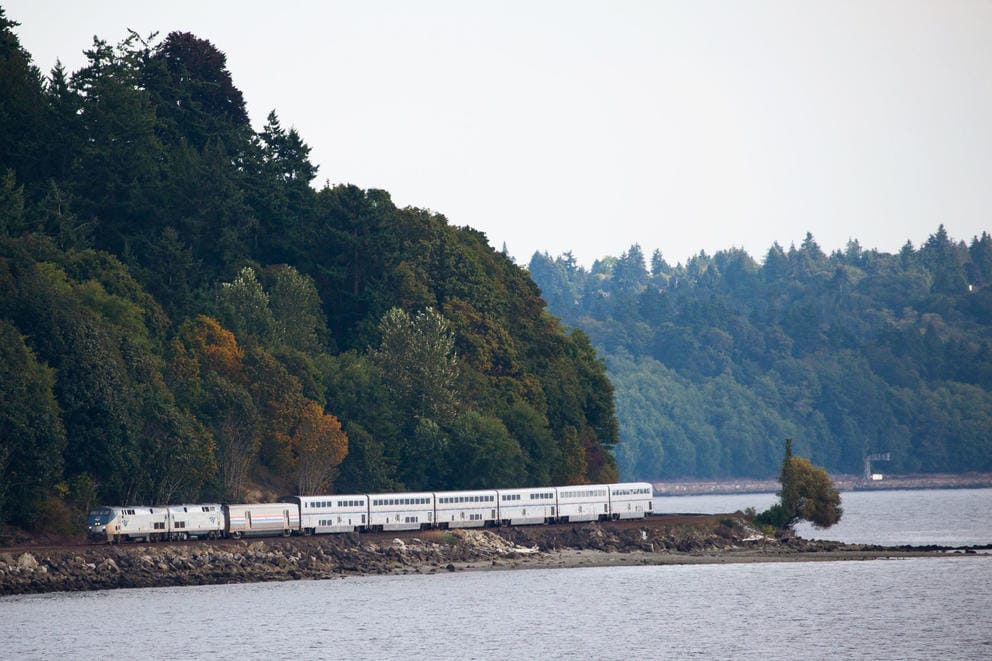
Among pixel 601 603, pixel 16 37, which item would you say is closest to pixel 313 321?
pixel 16 37

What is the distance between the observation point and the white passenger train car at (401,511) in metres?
116

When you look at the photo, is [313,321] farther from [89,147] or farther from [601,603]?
[601,603]

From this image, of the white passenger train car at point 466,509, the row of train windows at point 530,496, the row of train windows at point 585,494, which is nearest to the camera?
the white passenger train car at point 466,509

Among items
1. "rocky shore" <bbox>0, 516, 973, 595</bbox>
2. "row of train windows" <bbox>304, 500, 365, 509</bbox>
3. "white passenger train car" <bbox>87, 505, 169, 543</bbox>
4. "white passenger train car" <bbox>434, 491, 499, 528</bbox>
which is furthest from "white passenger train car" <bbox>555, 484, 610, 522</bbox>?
"white passenger train car" <bbox>87, 505, 169, 543</bbox>

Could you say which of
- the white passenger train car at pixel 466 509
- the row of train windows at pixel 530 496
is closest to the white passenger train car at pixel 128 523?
the white passenger train car at pixel 466 509

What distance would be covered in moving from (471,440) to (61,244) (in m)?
40.4

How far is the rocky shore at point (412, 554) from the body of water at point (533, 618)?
5.01 ft

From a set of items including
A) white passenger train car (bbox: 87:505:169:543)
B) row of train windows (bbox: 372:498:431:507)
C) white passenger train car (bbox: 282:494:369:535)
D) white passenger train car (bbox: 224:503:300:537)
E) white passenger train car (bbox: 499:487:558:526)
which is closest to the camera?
white passenger train car (bbox: 87:505:169:543)

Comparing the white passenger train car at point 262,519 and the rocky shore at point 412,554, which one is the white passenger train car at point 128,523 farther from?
the white passenger train car at point 262,519

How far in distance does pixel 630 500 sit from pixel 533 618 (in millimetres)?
43914

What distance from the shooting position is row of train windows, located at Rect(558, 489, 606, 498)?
129 metres

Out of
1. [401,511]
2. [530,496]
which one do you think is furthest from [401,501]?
[530,496]

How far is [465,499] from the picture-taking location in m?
121

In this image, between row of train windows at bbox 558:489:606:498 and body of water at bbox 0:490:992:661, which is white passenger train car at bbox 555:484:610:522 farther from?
body of water at bbox 0:490:992:661
